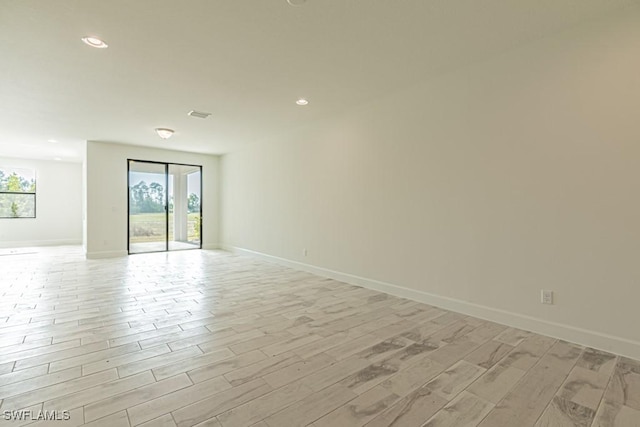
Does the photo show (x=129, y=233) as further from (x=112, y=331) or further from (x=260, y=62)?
(x=260, y=62)

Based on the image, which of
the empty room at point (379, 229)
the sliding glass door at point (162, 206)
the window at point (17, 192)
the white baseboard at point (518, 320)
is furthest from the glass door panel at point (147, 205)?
the white baseboard at point (518, 320)

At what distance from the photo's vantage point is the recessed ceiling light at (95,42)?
277 centimetres

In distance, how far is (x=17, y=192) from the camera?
29.3 ft

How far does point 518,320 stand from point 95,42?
4.69 meters

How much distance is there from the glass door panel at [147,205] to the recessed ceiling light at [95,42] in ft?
17.4

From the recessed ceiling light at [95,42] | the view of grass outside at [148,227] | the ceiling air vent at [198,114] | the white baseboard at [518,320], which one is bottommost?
the white baseboard at [518,320]

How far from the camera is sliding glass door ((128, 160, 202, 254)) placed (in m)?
7.82

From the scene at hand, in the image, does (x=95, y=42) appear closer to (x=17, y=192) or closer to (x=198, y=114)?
(x=198, y=114)

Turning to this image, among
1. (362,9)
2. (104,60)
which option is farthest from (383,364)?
(104,60)

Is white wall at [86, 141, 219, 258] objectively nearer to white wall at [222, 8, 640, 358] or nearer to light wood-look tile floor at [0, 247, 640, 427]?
light wood-look tile floor at [0, 247, 640, 427]

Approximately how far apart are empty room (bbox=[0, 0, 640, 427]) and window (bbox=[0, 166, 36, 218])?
17.6ft

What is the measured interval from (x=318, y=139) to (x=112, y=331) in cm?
390

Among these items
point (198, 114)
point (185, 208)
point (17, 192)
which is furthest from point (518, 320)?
point (17, 192)

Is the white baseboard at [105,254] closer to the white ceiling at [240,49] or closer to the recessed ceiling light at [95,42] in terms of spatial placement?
the white ceiling at [240,49]
